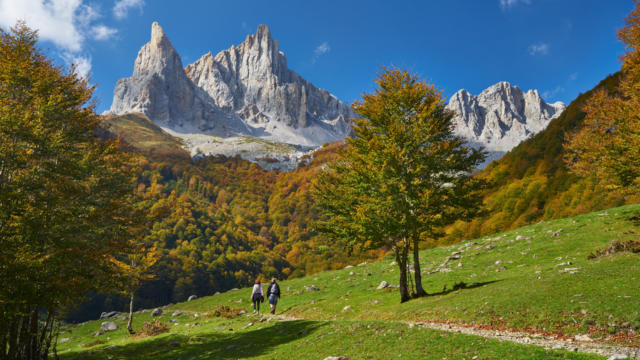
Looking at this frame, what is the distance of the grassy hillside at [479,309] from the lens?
11.5 m

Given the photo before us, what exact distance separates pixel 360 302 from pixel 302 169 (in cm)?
16527

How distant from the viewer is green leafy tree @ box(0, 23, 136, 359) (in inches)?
566

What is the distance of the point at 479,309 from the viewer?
15.8 meters

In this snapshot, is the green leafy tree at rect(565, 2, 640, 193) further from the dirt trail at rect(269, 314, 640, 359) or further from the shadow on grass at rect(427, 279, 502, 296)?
the dirt trail at rect(269, 314, 640, 359)

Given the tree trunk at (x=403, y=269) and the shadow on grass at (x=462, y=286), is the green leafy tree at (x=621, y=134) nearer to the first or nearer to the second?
the shadow on grass at (x=462, y=286)

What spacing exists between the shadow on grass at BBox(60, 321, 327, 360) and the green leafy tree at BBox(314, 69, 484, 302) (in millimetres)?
7258

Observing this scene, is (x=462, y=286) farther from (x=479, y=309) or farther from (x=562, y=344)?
(x=562, y=344)

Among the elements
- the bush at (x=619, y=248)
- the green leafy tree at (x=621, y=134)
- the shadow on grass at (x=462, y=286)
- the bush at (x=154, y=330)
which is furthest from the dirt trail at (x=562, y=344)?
the bush at (x=154, y=330)

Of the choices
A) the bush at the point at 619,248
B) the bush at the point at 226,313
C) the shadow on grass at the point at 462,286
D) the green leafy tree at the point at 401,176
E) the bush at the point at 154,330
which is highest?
the green leafy tree at the point at 401,176

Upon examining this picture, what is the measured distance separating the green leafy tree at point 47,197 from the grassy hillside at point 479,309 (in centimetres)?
592

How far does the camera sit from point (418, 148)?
2325 centimetres

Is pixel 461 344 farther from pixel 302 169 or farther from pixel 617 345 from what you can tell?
pixel 302 169

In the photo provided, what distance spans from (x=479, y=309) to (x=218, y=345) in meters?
14.2

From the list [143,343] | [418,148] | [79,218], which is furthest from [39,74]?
[418,148]
